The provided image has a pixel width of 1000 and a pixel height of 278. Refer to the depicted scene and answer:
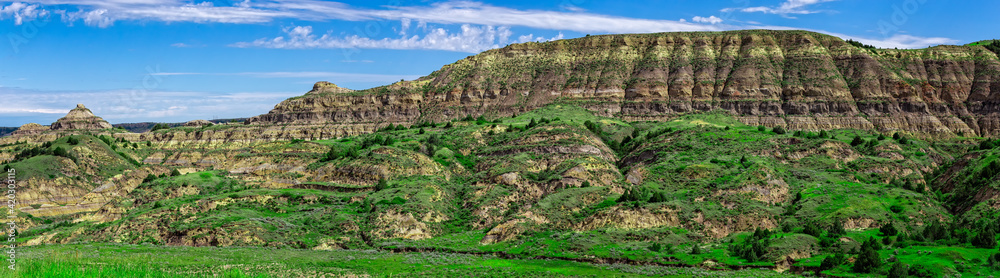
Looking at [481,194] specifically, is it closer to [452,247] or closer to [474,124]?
[452,247]

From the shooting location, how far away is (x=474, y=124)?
196875mm

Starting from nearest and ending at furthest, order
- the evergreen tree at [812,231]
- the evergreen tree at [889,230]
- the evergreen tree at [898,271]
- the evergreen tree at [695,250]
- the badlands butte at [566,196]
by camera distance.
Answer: the evergreen tree at [898,271], the evergreen tree at [695,250], the evergreen tree at [889,230], the evergreen tree at [812,231], the badlands butte at [566,196]

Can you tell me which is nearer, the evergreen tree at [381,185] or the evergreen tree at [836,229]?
the evergreen tree at [836,229]

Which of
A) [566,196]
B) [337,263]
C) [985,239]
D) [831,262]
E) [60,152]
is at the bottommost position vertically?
[337,263]

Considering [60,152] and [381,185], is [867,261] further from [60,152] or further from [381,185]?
[60,152]

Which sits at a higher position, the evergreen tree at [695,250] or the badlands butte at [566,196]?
the badlands butte at [566,196]

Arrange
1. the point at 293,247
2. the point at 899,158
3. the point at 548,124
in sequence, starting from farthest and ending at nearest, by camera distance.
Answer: the point at 548,124 < the point at 899,158 < the point at 293,247

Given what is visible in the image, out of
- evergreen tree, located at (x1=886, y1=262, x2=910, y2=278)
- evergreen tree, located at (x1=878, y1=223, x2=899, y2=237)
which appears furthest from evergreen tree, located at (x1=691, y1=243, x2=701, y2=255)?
evergreen tree, located at (x1=878, y1=223, x2=899, y2=237)

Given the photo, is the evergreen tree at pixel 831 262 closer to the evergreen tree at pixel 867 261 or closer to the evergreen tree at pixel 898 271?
the evergreen tree at pixel 867 261

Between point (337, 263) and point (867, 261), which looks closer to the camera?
point (867, 261)

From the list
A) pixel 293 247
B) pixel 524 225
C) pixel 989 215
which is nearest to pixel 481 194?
pixel 524 225

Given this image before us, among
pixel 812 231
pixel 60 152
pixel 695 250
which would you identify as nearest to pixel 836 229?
pixel 812 231

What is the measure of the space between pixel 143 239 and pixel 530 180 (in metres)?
58.7

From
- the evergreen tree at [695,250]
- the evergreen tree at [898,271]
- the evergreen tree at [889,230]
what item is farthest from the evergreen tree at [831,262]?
the evergreen tree at [695,250]
